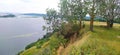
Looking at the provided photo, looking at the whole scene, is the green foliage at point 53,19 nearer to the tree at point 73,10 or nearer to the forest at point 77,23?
the forest at point 77,23

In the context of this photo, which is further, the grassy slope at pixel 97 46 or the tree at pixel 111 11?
the tree at pixel 111 11

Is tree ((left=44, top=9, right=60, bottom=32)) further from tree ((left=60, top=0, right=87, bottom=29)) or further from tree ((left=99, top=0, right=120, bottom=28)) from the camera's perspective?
tree ((left=99, top=0, right=120, bottom=28))

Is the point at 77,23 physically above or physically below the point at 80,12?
below

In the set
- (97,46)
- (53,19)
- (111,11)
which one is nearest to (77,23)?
(53,19)

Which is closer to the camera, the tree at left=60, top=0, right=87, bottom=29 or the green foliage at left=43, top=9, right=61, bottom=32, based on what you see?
the tree at left=60, top=0, right=87, bottom=29

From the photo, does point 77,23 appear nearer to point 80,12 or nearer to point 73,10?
point 73,10

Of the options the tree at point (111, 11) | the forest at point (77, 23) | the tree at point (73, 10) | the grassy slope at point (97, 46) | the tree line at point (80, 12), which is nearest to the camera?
the grassy slope at point (97, 46)

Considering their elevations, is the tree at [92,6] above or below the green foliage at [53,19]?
above

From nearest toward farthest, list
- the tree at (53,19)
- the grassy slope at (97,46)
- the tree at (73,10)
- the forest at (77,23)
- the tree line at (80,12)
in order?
the grassy slope at (97,46) < the forest at (77,23) < the tree line at (80,12) < the tree at (73,10) < the tree at (53,19)

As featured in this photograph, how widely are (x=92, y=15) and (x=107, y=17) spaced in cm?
902

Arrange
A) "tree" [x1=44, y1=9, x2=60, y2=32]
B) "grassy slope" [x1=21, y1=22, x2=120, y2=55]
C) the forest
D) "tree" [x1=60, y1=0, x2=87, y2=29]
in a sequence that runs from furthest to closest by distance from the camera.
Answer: "tree" [x1=44, y1=9, x2=60, y2=32], "tree" [x1=60, y1=0, x2=87, y2=29], the forest, "grassy slope" [x1=21, y1=22, x2=120, y2=55]

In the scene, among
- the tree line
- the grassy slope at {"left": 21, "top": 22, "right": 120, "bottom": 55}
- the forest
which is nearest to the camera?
the grassy slope at {"left": 21, "top": 22, "right": 120, "bottom": 55}

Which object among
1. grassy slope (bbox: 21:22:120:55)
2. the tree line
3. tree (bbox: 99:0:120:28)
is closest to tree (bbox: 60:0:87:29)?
the tree line

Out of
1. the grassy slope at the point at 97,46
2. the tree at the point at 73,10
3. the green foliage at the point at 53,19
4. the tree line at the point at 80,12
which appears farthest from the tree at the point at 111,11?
the green foliage at the point at 53,19
